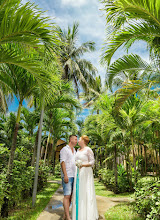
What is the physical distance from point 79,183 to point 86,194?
0.87 ft

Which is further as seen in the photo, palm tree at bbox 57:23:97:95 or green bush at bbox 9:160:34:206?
palm tree at bbox 57:23:97:95

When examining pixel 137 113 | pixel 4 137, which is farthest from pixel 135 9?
pixel 4 137

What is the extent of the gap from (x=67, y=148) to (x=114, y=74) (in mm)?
2322

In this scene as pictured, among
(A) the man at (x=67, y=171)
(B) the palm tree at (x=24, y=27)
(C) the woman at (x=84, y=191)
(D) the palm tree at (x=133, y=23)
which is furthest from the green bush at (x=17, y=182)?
(D) the palm tree at (x=133, y=23)

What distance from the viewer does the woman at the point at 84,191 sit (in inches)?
162

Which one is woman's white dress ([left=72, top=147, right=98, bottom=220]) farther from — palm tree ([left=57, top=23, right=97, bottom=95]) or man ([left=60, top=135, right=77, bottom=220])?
palm tree ([left=57, top=23, right=97, bottom=95])

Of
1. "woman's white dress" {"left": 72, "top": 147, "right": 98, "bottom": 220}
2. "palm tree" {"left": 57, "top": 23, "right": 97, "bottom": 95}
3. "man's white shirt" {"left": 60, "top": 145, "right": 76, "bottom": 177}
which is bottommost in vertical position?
"woman's white dress" {"left": 72, "top": 147, "right": 98, "bottom": 220}

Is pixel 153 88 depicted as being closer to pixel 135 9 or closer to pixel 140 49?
pixel 140 49

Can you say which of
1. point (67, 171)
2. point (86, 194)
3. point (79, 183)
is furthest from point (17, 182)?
point (86, 194)

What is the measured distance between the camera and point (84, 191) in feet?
13.8

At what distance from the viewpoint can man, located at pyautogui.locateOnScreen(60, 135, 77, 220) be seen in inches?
168

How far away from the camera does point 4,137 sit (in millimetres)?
13477

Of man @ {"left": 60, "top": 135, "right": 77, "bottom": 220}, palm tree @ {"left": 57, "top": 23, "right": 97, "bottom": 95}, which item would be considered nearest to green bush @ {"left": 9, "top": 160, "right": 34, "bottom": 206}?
man @ {"left": 60, "top": 135, "right": 77, "bottom": 220}

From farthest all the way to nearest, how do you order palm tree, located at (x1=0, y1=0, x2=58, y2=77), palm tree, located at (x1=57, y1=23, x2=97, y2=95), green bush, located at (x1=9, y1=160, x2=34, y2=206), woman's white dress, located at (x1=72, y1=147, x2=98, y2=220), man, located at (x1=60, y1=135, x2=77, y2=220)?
palm tree, located at (x1=57, y1=23, x2=97, y2=95), green bush, located at (x1=9, y1=160, x2=34, y2=206), man, located at (x1=60, y1=135, x2=77, y2=220), woman's white dress, located at (x1=72, y1=147, x2=98, y2=220), palm tree, located at (x1=0, y1=0, x2=58, y2=77)
